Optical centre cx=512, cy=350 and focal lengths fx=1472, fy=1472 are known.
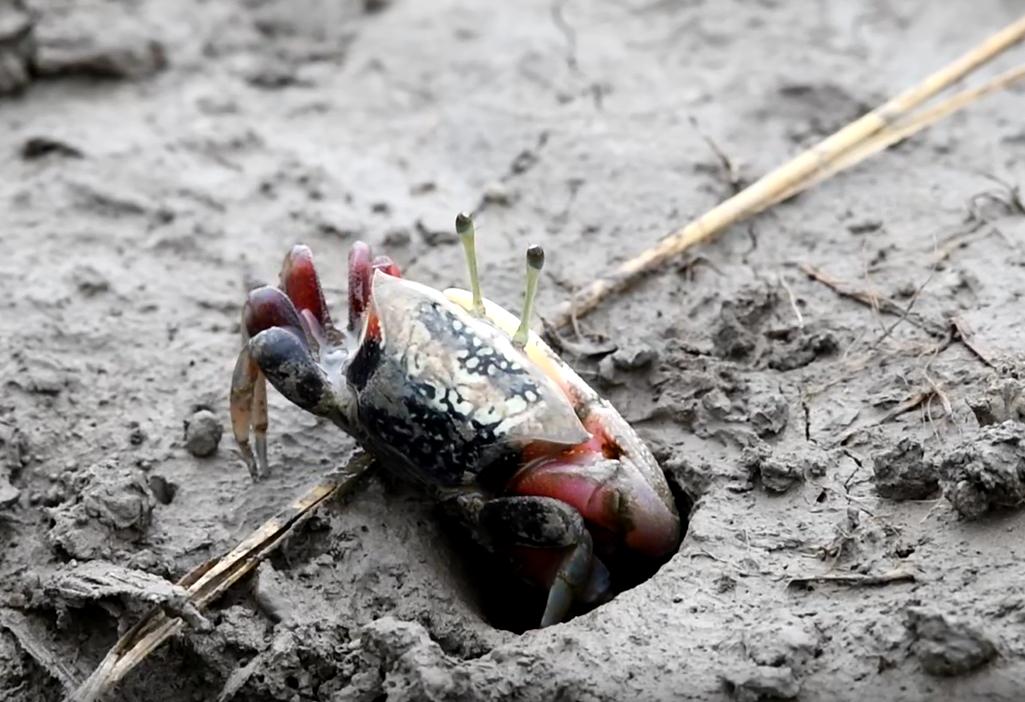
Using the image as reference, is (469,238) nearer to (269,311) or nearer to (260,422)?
(269,311)

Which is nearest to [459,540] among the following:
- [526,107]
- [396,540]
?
[396,540]

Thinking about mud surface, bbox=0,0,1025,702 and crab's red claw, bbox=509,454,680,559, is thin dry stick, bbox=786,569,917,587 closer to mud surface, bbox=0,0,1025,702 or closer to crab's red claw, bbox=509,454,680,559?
mud surface, bbox=0,0,1025,702

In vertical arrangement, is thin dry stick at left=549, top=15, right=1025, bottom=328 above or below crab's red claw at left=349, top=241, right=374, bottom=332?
below

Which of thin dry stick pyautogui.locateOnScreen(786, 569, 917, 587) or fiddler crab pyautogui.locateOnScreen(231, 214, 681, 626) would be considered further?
fiddler crab pyautogui.locateOnScreen(231, 214, 681, 626)

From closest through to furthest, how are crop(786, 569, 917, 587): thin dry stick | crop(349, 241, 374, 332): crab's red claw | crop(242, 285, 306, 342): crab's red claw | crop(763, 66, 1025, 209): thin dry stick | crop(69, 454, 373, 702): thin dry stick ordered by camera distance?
crop(786, 569, 917, 587): thin dry stick → crop(69, 454, 373, 702): thin dry stick → crop(242, 285, 306, 342): crab's red claw → crop(349, 241, 374, 332): crab's red claw → crop(763, 66, 1025, 209): thin dry stick

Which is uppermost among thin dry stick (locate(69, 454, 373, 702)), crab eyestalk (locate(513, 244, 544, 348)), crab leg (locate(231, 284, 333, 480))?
crab eyestalk (locate(513, 244, 544, 348))

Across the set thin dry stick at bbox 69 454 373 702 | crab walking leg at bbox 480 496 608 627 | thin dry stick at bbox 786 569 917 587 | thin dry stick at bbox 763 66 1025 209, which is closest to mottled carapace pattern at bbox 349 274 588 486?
crab walking leg at bbox 480 496 608 627

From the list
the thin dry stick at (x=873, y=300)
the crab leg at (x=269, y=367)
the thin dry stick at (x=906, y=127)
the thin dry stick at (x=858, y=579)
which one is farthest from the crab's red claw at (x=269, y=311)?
the thin dry stick at (x=906, y=127)
